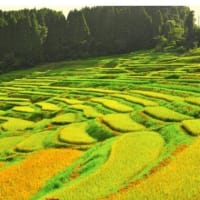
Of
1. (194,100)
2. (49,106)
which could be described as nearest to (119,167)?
(194,100)

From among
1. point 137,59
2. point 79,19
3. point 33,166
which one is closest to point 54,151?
point 33,166

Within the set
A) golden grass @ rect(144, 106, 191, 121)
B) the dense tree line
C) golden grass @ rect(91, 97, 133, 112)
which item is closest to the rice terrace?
golden grass @ rect(144, 106, 191, 121)

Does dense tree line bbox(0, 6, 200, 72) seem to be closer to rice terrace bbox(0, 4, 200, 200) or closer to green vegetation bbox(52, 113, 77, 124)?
rice terrace bbox(0, 4, 200, 200)

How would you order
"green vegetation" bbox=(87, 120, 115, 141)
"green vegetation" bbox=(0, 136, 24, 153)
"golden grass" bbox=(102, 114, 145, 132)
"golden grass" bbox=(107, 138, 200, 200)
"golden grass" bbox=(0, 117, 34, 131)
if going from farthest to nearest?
"golden grass" bbox=(0, 117, 34, 131) → "green vegetation" bbox=(0, 136, 24, 153) → "golden grass" bbox=(102, 114, 145, 132) → "green vegetation" bbox=(87, 120, 115, 141) → "golden grass" bbox=(107, 138, 200, 200)

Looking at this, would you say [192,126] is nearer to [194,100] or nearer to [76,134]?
[76,134]

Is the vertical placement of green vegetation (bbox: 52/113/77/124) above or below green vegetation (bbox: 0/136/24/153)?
above

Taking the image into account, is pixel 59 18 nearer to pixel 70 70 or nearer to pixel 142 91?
pixel 70 70

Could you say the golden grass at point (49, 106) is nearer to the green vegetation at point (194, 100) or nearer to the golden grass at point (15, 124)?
the golden grass at point (15, 124)
